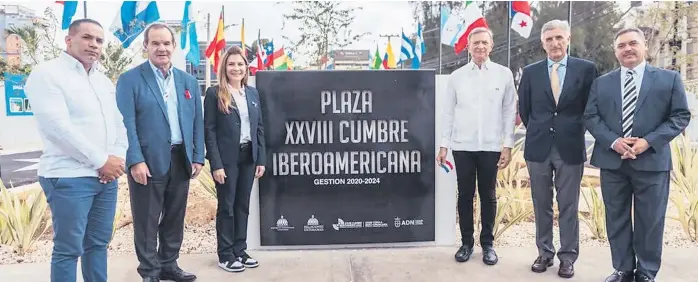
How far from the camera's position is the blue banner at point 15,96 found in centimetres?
1755

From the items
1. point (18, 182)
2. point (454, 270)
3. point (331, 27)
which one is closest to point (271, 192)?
point (454, 270)

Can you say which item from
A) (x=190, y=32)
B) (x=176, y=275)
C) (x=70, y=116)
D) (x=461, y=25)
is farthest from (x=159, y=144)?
(x=461, y=25)

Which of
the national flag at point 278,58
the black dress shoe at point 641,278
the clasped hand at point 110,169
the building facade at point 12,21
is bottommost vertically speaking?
the black dress shoe at point 641,278

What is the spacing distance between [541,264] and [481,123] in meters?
1.12

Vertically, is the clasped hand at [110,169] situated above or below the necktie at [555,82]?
below

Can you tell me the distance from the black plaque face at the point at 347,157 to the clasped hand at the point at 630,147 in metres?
1.53

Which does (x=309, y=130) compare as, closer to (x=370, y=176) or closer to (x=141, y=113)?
(x=370, y=176)

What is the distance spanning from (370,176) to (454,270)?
3.42 ft

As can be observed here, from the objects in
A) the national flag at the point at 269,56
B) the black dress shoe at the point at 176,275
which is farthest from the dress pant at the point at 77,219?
the national flag at the point at 269,56

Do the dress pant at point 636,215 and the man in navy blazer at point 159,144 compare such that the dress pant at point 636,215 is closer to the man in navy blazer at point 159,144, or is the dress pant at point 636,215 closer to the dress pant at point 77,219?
the man in navy blazer at point 159,144

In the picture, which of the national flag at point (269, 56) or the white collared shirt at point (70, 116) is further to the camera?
the national flag at point (269, 56)

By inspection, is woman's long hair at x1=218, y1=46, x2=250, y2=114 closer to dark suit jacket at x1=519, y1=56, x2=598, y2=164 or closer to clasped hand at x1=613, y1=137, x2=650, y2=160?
dark suit jacket at x1=519, y1=56, x2=598, y2=164

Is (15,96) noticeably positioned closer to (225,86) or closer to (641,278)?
(225,86)

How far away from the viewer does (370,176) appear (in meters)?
4.61
